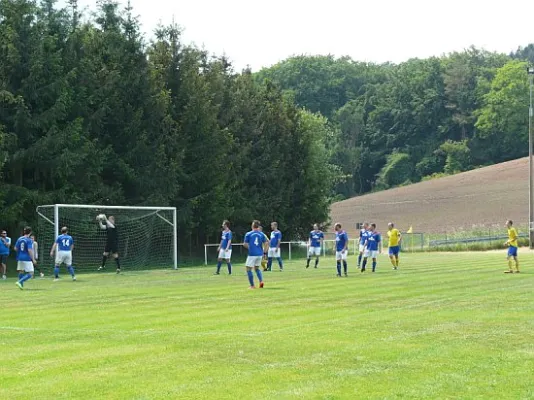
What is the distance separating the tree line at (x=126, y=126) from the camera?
46844 millimetres

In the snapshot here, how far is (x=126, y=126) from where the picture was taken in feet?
174

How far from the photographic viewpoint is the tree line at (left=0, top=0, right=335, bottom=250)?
46.8 metres

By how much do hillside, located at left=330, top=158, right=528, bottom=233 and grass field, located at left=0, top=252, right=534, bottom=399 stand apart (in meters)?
72.8

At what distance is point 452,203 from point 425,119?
3917 cm

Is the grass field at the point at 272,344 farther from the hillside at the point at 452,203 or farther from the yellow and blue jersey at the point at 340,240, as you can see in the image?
the hillside at the point at 452,203

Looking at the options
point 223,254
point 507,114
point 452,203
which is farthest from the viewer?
point 507,114

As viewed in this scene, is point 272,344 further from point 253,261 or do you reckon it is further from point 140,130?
point 140,130

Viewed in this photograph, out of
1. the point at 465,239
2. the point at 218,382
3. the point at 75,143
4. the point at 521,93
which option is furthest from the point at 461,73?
the point at 218,382

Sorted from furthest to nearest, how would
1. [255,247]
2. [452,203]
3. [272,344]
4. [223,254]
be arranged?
[452,203]
[223,254]
[255,247]
[272,344]

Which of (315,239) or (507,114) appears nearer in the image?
(315,239)

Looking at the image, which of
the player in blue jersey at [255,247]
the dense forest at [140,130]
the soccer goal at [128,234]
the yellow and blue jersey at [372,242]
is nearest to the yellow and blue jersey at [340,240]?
the yellow and blue jersey at [372,242]

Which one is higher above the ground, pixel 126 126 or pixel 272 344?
pixel 126 126

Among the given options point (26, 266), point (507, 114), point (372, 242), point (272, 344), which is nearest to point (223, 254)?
point (372, 242)

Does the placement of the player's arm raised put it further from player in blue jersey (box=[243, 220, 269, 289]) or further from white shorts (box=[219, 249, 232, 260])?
player in blue jersey (box=[243, 220, 269, 289])
